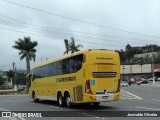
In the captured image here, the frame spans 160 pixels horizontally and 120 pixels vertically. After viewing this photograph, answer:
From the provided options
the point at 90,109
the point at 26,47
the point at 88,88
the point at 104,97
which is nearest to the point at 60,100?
the point at 90,109

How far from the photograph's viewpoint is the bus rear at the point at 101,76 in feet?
68.7

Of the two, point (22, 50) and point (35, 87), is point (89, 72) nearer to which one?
point (35, 87)

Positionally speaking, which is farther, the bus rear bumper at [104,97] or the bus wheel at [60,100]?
the bus wheel at [60,100]

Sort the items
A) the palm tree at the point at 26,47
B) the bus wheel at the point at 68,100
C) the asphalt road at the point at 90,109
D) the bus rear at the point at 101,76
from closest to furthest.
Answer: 1. the asphalt road at the point at 90,109
2. the bus rear at the point at 101,76
3. the bus wheel at the point at 68,100
4. the palm tree at the point at 26,47

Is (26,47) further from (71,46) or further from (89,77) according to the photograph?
(89,77)

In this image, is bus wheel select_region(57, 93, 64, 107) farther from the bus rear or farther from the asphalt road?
the bus rear

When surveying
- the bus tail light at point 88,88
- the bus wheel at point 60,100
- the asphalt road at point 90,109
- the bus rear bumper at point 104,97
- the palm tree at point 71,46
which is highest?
the palm tree at point 71,46

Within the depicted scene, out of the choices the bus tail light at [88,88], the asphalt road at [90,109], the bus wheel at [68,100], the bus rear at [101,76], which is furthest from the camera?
the bus wheel at [68,100]

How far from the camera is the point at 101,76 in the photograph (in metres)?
21.3


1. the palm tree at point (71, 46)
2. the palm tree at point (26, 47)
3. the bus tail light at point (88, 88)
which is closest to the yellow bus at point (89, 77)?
the bus tail light at point (88, 88)

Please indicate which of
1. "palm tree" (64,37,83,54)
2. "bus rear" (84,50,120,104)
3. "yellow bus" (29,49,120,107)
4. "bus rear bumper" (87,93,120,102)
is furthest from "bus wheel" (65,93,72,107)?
"palm tree" (64,37,83,54)

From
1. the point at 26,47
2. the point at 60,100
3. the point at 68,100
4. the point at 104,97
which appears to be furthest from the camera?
the point at 26,47

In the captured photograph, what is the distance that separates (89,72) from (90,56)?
90 centimetres

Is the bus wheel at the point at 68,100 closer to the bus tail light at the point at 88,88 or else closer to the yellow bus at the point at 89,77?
the yellow bus at the point at 89,77
